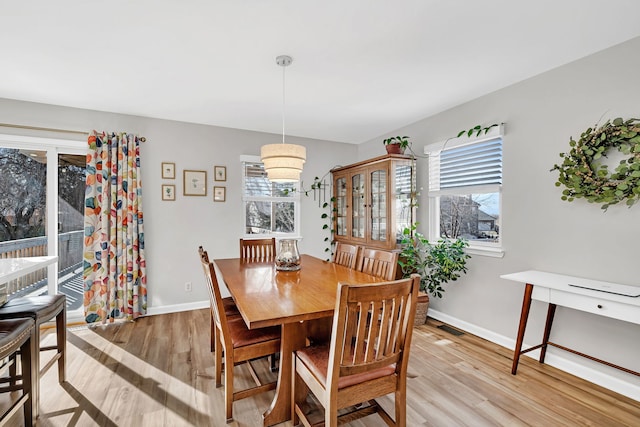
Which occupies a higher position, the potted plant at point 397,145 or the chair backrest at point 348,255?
the potted plant at point 397,145

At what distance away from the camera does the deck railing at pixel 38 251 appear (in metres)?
3.12

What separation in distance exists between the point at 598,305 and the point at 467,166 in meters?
1.71

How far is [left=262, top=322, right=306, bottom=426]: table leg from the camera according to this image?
175 cm

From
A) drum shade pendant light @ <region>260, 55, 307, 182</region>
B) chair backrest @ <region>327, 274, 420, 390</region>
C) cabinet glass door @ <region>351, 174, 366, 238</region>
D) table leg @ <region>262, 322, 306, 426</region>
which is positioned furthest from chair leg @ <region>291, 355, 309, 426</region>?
cabinet glass door @ <region>351, 174, 366, 238</region>

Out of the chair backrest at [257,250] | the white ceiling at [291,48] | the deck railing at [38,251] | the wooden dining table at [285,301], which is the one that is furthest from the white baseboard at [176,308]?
the white ceiling at [291,48]

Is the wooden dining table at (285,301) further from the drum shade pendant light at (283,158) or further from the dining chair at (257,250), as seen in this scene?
the drum shade pendant light at (283,158)

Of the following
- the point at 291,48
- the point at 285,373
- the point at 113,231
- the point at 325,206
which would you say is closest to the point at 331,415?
the point at 285,373

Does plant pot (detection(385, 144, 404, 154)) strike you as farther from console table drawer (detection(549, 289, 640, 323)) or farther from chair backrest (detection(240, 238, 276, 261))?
console table drawer (detection(549, 289, 640, 323))

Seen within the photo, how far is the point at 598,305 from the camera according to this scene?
191cm

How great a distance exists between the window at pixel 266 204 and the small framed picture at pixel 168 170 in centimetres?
86

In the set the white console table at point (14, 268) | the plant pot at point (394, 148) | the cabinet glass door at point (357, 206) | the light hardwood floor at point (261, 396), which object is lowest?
the light hardwood floor at point (261, 396)

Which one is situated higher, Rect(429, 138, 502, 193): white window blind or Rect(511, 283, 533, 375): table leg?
Rect(429, 138, 502, 193): white window blind

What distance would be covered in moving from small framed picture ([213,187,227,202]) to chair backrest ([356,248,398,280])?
2.27 metres

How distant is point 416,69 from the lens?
2.46 meters
